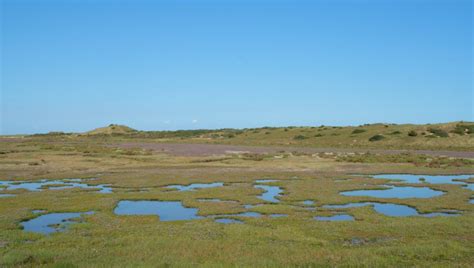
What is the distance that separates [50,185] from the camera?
119 feet

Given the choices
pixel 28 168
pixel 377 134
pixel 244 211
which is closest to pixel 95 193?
pixel 244 211

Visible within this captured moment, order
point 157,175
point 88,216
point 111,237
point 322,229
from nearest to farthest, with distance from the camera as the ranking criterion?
point 111,237, point 322,229, point 88,216, point 157,175

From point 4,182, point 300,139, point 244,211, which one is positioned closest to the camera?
point 244,211

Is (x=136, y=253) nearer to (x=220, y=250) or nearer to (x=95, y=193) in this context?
(x=220, y=250)

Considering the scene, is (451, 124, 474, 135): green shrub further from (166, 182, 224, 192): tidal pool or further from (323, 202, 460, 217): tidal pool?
(323, 202, 460, 217): tidal pool

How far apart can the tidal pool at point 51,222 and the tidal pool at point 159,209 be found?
99.7 inches

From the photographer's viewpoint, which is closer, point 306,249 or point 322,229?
point 306,249

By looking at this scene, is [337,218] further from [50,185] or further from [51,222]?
[50,185]

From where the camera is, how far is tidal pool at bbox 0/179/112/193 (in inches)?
1351

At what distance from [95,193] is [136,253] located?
17406mm

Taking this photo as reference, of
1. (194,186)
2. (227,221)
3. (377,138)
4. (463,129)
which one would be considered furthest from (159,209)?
(463,129)

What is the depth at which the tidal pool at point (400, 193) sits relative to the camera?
3063 cm

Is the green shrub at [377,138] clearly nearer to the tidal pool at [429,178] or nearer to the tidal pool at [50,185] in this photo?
the tidal pool at [429,178]

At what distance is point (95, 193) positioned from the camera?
3103cm
